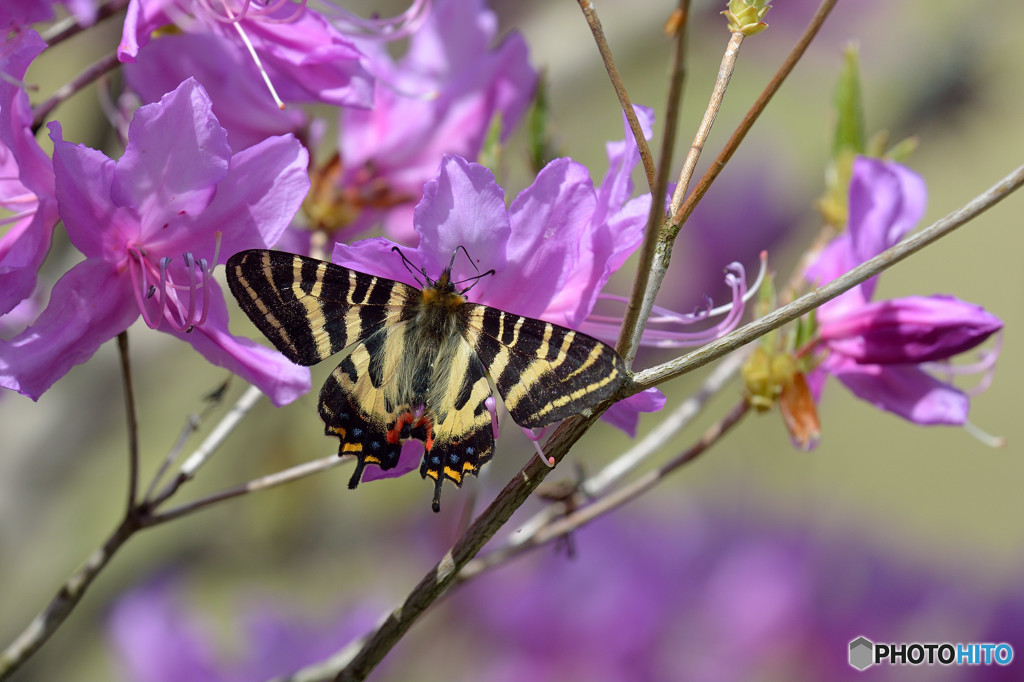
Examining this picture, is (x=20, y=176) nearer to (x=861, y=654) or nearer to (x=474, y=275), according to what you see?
(x=474, y=275)

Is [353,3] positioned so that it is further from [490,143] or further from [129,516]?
[129,516]

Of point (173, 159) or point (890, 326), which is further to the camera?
point (890, 326)

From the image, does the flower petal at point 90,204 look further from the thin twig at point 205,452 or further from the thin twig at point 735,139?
the thin twig at point 735,139

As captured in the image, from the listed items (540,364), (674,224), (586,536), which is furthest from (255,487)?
(586,536)

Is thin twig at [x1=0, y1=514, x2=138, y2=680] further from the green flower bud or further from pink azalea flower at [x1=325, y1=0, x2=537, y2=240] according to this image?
the green flower bud
